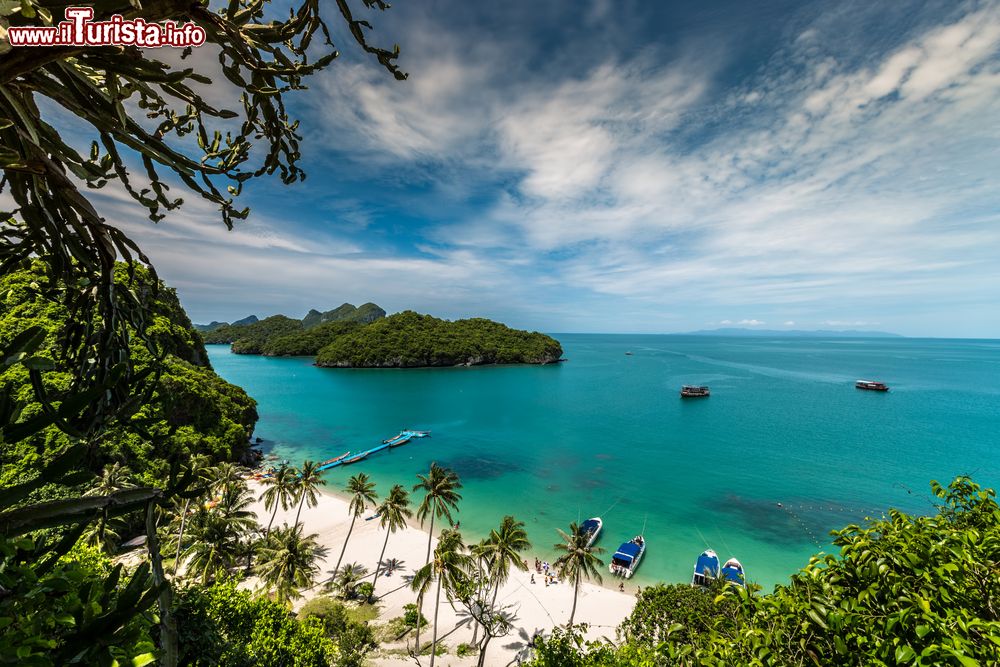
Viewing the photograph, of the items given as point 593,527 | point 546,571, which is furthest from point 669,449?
point 546,571

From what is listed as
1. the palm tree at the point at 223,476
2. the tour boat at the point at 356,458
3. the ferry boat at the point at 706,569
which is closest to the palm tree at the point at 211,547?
the palm tree at the point at 223,476

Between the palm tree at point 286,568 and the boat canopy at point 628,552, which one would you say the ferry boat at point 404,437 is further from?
the boat canopy at point 628,552

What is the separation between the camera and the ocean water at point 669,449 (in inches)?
1566

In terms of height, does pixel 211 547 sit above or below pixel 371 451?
above

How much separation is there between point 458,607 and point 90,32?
3315 centimetres

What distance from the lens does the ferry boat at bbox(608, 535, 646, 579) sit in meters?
32.2

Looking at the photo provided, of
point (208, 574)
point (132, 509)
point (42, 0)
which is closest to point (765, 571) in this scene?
point (208, 574)

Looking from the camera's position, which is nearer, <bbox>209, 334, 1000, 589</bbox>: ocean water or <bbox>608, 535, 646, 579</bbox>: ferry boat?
<bbox>608, 535, 646, 579</bbox>: ferry boat

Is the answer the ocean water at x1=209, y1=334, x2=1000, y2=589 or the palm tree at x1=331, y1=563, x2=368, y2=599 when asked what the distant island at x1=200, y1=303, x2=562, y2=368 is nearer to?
the ocean water at x1=209, y1=334, x2=1000, y2=589

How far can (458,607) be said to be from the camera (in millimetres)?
28734

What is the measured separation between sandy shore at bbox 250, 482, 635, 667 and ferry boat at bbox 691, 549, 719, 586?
4.66 metres

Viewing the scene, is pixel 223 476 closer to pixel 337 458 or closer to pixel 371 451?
pixel 337 458

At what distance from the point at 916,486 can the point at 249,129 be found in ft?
226

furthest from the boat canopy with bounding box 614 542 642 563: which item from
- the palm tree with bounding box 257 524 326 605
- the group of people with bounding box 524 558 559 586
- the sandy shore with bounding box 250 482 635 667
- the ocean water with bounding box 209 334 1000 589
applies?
the palm tree with bounding box 257 524 326 605
